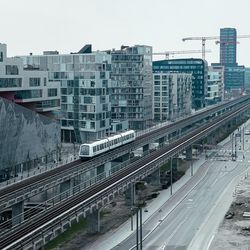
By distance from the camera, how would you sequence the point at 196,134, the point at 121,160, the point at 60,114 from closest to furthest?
the point at 121,160 → the point at 196,134 → the point at 60,114

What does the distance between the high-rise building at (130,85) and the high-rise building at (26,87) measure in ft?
189

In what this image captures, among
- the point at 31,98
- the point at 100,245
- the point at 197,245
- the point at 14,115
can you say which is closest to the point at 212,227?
the point at 197,245

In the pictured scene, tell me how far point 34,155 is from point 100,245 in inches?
1408

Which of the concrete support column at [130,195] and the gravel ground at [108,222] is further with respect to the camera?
the concrete support column at [130,195]

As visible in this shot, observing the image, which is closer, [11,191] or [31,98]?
[11,191]

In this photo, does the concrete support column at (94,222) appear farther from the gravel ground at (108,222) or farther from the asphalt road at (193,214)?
the asphalt road at (193,214)

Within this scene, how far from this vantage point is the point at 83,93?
13150 cm

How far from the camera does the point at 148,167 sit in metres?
80.8

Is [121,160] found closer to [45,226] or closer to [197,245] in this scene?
[197,245]

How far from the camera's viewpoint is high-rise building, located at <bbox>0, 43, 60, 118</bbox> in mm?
87750

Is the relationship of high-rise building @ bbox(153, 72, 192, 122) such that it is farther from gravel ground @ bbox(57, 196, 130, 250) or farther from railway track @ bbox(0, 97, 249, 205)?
gravel ground @ bbox(57, 196, 130, 250)

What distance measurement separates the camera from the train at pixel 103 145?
88188 millimetres

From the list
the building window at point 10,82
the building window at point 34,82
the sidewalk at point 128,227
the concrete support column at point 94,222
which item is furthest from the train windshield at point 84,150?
the concrete support column at point 94,222

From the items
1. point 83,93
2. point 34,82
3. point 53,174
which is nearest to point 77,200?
point 53,174
